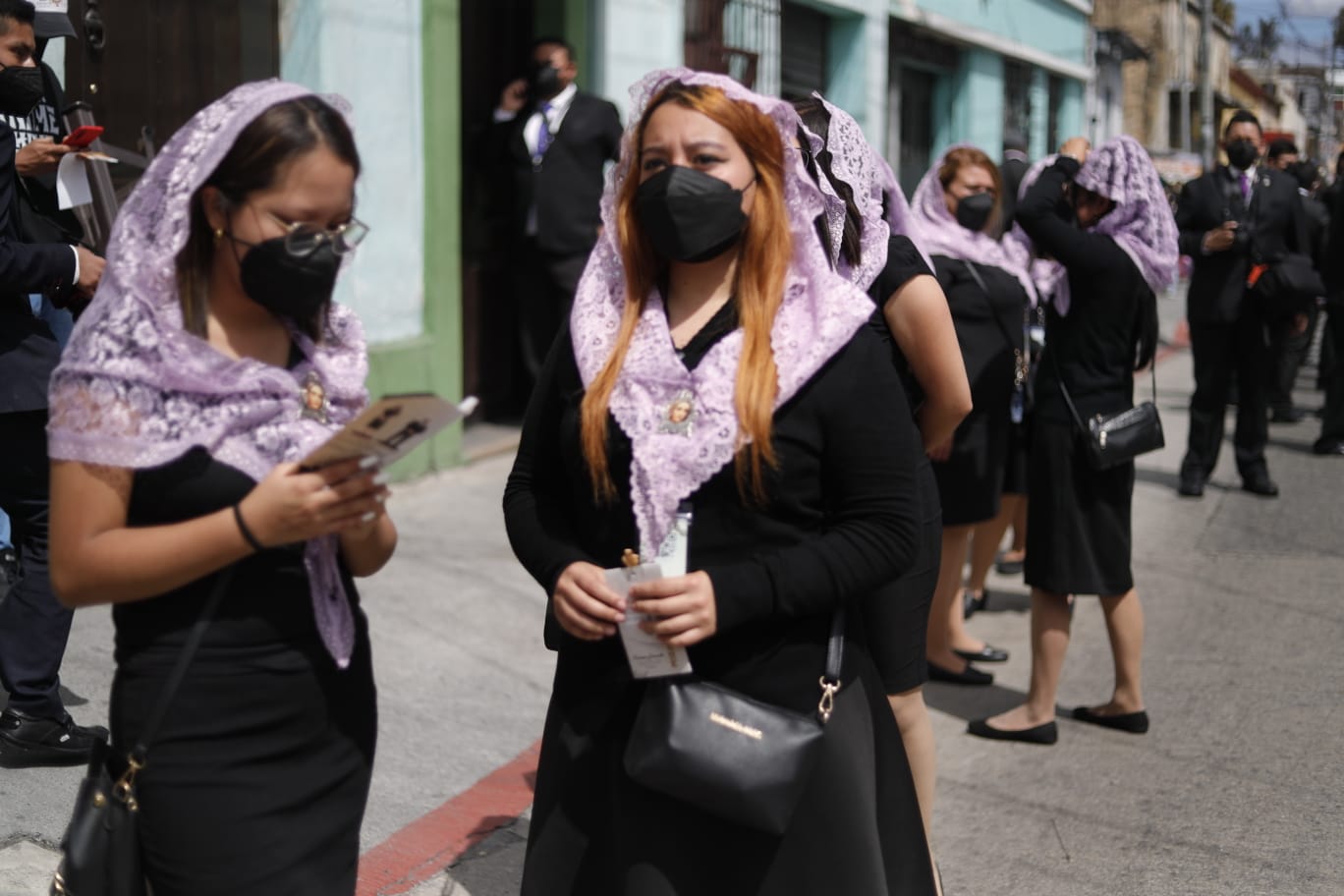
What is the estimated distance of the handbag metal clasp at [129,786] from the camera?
2131 millimetres

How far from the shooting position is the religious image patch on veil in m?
2.45

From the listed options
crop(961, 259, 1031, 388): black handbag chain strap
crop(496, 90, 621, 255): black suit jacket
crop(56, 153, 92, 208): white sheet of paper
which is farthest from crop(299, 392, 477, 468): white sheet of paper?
crop(496, 90, 621, 255): black suit jacket

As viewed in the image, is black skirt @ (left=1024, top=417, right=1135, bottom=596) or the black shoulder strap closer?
the black shoulder strap

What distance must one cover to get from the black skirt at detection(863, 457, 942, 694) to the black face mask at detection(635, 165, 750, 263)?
96 centimetres

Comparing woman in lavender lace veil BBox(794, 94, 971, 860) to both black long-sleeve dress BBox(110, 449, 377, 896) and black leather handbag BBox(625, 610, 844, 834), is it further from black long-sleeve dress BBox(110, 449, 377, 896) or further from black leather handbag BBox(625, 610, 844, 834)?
black long-sleeve dress BBox(110, 449, 377, 896)

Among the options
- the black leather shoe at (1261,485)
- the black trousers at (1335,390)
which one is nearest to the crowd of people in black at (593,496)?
the black leather shoe at (1261,485)

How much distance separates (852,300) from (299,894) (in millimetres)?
1288

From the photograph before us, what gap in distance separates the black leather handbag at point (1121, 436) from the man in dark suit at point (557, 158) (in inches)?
148

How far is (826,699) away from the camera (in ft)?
8.27

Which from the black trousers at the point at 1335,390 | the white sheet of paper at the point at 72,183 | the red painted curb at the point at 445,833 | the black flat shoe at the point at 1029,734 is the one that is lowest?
the black flat shoe at the point at 1029,734

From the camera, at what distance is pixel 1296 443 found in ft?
35.6

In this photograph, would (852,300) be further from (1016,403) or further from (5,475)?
(1016,403)

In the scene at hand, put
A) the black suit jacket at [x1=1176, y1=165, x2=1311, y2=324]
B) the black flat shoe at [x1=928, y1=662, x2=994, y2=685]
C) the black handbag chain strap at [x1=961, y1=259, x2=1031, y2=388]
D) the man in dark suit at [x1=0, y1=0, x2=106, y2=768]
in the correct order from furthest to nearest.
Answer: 1. the black suit jacket at [x1=1176, y1=165, x2=1311, y2=324]
2. the black flat shoe at [x1=928, y1=662, x2=994, y2=685]
3. the black handbag chain strap at [x1=961, y1=259, x2=1031, y2=388]
4. the man in dark suit at [x1=0, y1=0, x2=106, y2=768]

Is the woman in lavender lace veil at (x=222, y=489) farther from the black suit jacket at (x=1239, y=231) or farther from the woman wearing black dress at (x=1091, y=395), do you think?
the black suit jacket at (x=1239, y=231)
